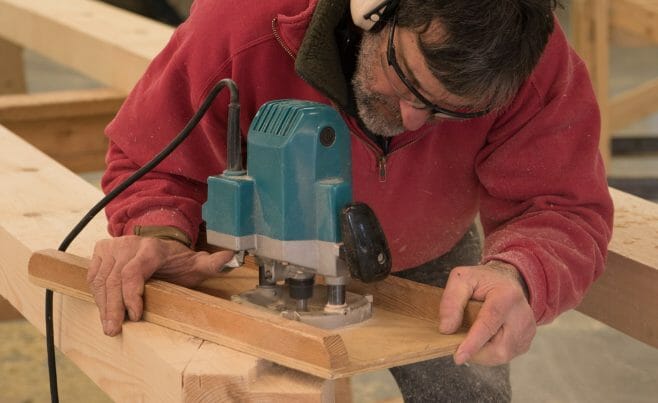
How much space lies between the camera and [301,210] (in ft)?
5.00

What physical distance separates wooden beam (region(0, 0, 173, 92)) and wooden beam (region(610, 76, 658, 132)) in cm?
256

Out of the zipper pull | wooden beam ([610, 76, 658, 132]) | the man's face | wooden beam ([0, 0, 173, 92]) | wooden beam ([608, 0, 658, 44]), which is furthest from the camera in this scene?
wooden beam ([610, 76, 658, 132])

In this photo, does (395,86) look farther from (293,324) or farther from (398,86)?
(293,324)

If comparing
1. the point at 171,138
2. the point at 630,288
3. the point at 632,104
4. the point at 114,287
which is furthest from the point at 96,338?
the point at 632,104

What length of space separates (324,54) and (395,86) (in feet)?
0.51

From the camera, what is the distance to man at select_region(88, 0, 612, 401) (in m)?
1.61

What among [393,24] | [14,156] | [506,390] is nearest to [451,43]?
[393,24]

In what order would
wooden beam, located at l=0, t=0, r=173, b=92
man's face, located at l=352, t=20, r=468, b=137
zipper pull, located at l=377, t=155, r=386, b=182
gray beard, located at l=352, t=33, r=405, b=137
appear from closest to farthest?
man's face, located at l=352, t=20, r=468, b=137, gray beard, located at l=352, t=33, r=405, b=137, zipper pull, located at l=377, t=155, r=386, b=182, wooden beam, located at l=0, t=0, r=173, b=92

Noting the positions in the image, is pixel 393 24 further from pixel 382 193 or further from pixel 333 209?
pixel 382 193

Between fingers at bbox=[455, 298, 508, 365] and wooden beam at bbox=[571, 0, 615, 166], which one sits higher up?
fingers at bbox=[455, 298, 508, 365]

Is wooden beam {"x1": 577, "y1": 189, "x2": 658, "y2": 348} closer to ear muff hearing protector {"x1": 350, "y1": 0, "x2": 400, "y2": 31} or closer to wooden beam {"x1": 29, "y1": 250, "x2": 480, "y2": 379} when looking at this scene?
wooden beam {"x1": 29, "y1": 250, "x2": 480, "y2": 379}

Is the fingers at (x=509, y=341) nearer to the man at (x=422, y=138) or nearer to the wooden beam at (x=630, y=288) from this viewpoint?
the man at (x=422, y=138)

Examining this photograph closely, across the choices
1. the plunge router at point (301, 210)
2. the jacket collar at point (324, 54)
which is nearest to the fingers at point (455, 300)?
the plunge router at point (301, 210)

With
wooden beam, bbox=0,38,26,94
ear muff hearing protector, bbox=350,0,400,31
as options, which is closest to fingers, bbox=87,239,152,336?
ear muff hearing protector, bbox=350,0,400,31
